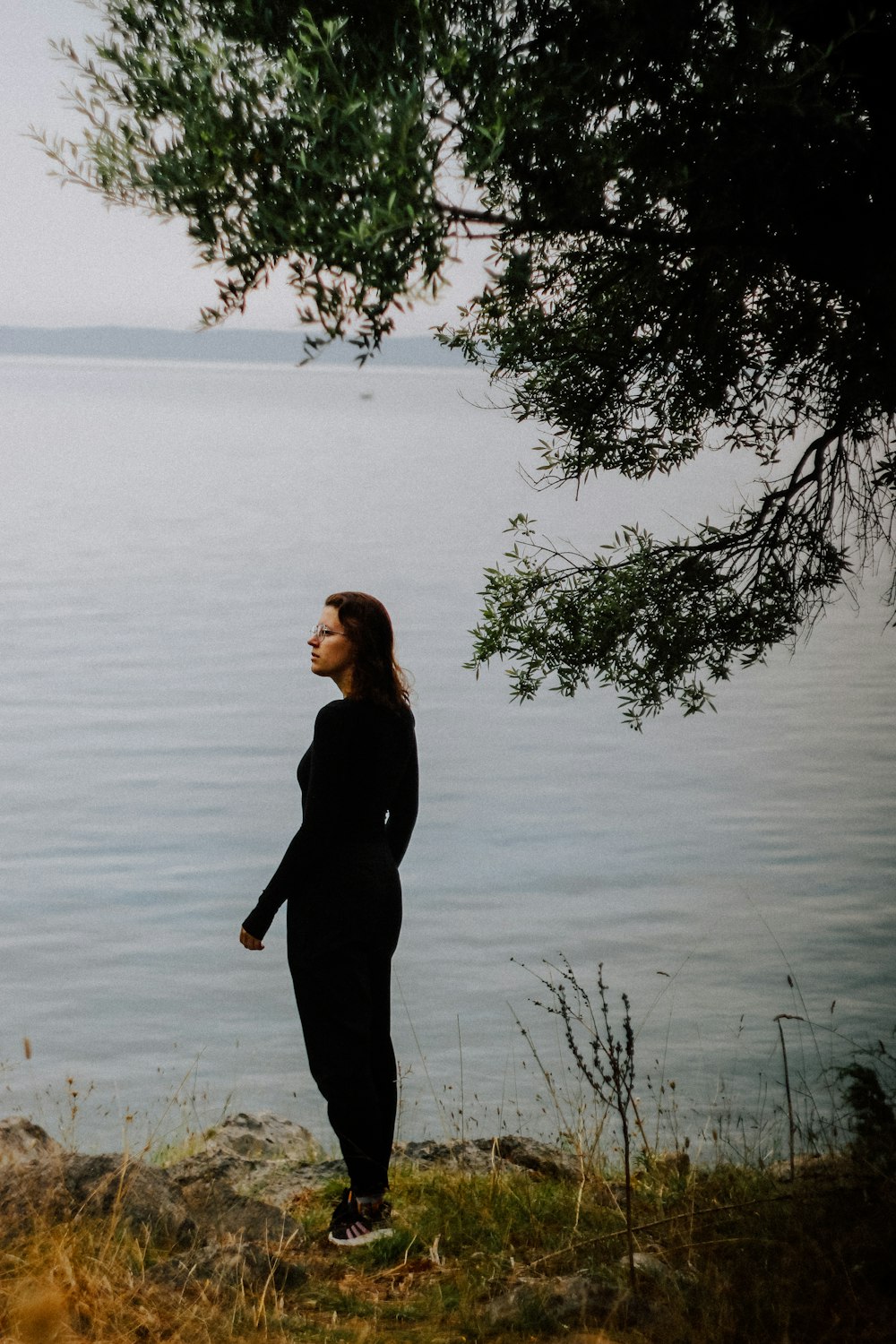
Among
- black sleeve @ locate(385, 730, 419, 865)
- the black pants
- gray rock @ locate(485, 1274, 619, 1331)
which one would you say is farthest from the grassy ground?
black sleeve @ locate(385, 730, 419, 865)

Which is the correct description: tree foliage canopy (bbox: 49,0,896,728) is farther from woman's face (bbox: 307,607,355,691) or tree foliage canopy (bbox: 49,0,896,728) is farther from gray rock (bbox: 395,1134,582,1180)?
gray rock (bbox: 395,1134,582,1180)

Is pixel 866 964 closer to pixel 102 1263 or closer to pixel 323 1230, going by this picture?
pixel 323 1230

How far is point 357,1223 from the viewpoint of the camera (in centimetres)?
643

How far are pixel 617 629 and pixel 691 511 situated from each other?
56.4 m

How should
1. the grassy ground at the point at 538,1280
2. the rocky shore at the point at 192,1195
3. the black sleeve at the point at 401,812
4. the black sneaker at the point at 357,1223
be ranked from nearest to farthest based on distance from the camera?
the grassy ground at the point at 538,1280 → the rocky shore at the point at 192,1195 → the black sneaker at the point at 357,1223 → the black sleeve at the point at 401,812

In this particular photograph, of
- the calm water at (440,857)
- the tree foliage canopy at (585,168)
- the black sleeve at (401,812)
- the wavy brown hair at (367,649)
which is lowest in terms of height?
the calm water at (440,857)

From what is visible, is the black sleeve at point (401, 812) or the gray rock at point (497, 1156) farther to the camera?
the gray rock at point (497, 1156)

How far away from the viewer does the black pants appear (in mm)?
6266

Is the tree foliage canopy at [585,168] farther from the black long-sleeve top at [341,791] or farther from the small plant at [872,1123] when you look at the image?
the small plant at [872,1123]

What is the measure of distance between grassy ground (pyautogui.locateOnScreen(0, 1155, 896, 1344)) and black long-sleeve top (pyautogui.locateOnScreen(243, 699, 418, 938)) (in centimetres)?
143

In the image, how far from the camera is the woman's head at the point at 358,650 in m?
6.38

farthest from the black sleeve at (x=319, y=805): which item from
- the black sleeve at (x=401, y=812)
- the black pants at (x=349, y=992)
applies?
the black sleeve at (x=401, y=812)

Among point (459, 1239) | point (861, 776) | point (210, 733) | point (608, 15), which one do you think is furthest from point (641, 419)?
point (210, 733)

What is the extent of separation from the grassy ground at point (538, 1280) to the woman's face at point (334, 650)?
7.80 ft
